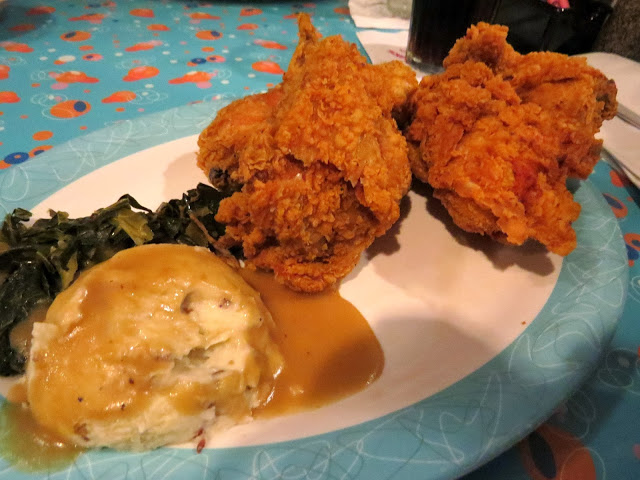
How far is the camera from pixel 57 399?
1404mm

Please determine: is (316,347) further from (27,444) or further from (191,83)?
(191,83)

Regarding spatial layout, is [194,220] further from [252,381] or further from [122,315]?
[252,381]

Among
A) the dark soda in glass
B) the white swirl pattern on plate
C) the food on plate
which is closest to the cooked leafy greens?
the white swirl pattern on plate

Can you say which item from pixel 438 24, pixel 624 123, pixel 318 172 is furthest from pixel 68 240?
pixel 624 123

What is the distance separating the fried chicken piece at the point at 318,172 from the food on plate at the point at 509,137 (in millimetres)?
219

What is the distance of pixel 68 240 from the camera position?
190 centimetres

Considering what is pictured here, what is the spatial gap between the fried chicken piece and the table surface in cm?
97

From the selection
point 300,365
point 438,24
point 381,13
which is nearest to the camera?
point 300,365

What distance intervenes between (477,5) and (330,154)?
235cm

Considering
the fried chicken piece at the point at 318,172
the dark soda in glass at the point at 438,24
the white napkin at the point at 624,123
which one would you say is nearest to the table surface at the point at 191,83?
the white napkin at the point at 624,123

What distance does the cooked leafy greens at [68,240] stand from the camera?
1758 mm

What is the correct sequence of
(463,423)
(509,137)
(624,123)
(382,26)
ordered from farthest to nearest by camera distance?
(382,26), (624,123), (509,137), (463,423)

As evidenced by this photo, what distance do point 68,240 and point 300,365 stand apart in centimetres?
109

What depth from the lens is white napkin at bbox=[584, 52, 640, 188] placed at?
280 cm
